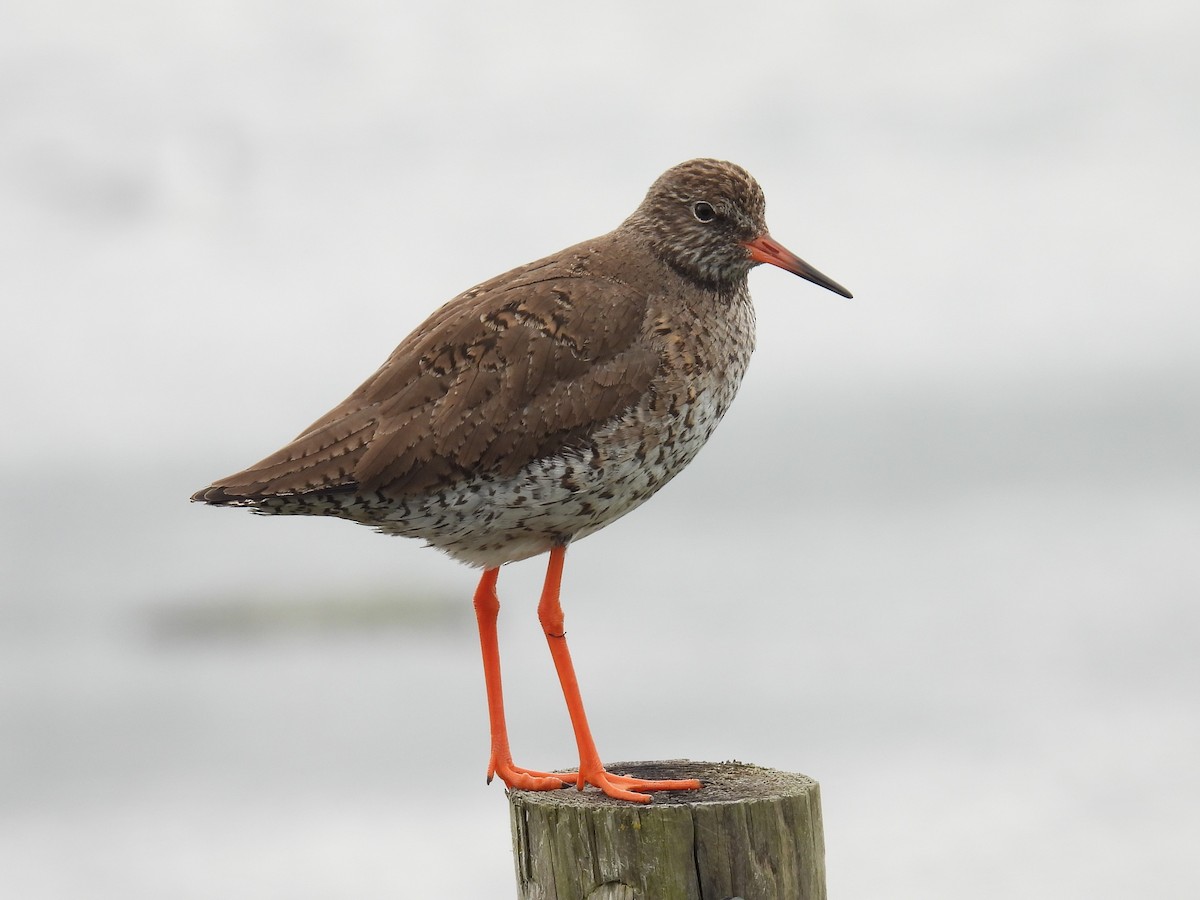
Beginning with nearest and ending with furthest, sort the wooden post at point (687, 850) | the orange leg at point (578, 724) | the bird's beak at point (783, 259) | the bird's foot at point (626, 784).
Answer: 1. the wooden post at point (687, 850)
2. the bird's foot at point (626, 784)
3. the orange leg at point (578, 724)
4. the bird's beak at point (783, 259)

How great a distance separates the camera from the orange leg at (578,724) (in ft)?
18.4

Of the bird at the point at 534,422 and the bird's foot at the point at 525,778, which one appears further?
the bird's foot at the point at 525,778

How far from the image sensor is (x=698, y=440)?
20.5 ft

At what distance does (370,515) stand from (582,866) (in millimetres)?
1819

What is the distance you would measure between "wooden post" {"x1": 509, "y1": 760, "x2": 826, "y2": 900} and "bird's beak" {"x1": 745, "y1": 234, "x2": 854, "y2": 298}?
2.55m

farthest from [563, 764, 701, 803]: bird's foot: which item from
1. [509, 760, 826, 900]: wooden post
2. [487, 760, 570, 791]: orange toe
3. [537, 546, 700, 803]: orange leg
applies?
[509, 760, 826, 900]: wooden post

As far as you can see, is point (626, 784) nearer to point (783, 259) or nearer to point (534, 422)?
point (534, 422)

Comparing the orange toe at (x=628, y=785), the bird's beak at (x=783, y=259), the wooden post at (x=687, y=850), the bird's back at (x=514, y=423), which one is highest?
the bird's beak at (x=783, y=259)

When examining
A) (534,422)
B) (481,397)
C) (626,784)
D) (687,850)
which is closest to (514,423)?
(534,422)

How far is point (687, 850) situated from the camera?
16.2 ft

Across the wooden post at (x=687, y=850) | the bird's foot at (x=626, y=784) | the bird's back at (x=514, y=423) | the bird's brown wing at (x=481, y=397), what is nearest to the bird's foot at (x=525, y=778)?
the bird's foot at (x=626, y=784)

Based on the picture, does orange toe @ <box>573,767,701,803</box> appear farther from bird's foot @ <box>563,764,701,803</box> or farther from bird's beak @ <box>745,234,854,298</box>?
bird's beak @ <box>745,234,854,298</box>

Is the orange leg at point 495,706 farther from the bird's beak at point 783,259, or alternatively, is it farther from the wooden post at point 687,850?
the bird's beak at point 783,259

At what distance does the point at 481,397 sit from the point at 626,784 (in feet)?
5.77
